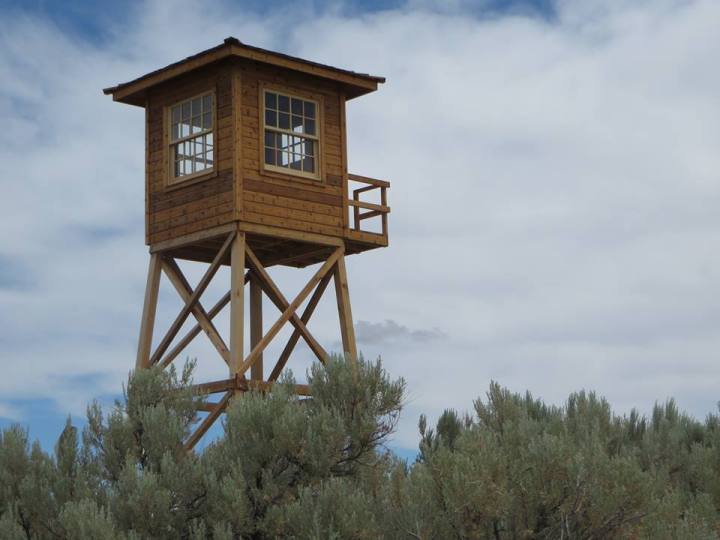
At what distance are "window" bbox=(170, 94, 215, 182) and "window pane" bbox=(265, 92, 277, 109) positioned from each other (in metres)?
0.84

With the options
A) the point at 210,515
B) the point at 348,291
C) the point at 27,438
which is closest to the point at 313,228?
the point at 348,291

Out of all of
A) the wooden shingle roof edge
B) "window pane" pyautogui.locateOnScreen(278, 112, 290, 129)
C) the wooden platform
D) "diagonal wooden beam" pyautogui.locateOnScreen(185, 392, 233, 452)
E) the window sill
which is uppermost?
the wooden shingle roof edge

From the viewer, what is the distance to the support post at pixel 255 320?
73.4ft

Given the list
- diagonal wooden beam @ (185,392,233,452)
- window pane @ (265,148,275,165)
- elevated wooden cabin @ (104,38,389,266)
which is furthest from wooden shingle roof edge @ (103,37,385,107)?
diagonal wooden beam @ (185,392,233,452)

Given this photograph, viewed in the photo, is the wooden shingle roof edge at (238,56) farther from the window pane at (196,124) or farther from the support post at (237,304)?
the support post at (237,304)

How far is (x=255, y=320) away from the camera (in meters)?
22.5

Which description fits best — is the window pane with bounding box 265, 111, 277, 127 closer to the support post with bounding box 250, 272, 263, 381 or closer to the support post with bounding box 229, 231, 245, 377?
the support post with bounding box 229, 231, 245, 377

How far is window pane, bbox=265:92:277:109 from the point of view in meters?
20.8

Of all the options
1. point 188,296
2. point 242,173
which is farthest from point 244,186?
point 188,296

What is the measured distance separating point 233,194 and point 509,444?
23.2 ft

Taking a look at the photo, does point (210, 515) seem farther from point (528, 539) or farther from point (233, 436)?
point (528, 539)

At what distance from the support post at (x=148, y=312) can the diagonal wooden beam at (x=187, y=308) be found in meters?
0.16

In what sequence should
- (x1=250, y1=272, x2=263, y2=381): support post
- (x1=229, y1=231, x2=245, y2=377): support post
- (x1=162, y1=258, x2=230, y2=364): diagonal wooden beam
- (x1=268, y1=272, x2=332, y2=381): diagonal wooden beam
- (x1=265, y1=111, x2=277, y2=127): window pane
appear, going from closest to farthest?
(x1=229, y1=231, x2=245, y2=377): support post < (x1=162, y1=258, x2=230, y2=364): diagonal wooden beam < (x1=265, y1=111, x2=277, y2=127): window pane < (x1=268, y1=272, x2=332, y2=381): diagonal wooden beam < (x1=250, y1=272, x2=263, y2=381): support post

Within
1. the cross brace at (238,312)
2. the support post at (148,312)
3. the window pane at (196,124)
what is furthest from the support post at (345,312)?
the window pane at (196,124)
